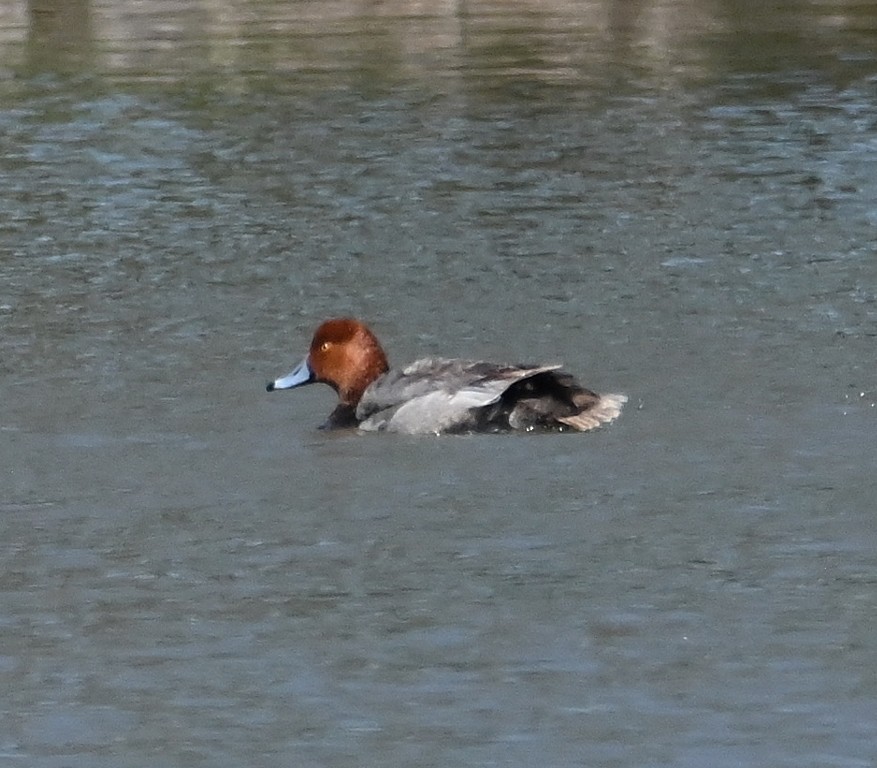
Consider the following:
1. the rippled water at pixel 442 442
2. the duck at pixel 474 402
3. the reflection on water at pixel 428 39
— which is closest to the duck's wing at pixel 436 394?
the duck at pixel 474 402

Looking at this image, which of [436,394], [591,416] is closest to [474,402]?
[436,394]

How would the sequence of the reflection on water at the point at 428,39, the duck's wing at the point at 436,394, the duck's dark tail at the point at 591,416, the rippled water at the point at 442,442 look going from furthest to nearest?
the reflection on water at the point at 428,39, the duck's wing at the point at 436,394, the duck's dark tail at the point at 591,416, the rippled water at the point at 442,442

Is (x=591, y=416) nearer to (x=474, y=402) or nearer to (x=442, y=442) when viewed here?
(x=474, y=402)

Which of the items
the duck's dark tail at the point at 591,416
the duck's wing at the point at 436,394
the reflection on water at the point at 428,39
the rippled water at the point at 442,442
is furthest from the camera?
the reflection on water at the point at 428,39

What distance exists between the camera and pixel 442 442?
467 inches

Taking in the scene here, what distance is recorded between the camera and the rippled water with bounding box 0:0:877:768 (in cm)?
785

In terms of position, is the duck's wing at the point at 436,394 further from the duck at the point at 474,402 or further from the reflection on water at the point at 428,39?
the reflection on water at the point at 428,39

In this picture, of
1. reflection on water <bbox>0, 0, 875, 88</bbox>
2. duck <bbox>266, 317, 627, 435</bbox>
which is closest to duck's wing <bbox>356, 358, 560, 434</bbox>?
duck <bbox>266, 317, 627, 435</bbox>

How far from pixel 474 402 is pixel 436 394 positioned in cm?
25

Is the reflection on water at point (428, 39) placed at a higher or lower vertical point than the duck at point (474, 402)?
lower

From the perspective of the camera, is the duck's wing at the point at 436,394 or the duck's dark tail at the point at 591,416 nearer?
the duck's dark tail at the point at 591,416

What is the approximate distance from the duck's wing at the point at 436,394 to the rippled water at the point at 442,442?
0.18 meters

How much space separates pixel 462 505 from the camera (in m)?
10.4

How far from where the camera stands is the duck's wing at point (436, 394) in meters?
11.9
